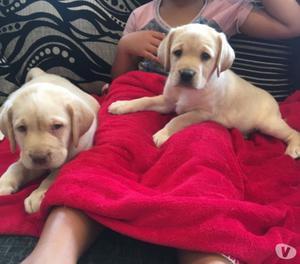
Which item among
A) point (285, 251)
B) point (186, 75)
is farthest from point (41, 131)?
point (285, 251)

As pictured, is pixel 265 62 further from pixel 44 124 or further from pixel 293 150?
pixel 44 124

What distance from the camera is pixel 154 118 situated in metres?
1.50

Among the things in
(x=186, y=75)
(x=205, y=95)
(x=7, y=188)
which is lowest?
(x=7, y=188)

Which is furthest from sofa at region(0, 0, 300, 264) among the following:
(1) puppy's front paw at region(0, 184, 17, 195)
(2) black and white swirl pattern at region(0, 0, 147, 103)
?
(1) puppy's front paw at region(0, 184, 17, 195)

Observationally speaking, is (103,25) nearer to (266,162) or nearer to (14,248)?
(266,162)

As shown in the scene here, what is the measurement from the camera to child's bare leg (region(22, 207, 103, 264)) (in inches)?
36.2

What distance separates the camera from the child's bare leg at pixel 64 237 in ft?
3.01

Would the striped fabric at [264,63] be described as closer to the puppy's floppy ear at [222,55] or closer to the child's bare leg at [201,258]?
the puppy's floppy ear at [222,55]

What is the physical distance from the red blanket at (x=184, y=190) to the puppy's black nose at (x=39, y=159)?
0.18ft

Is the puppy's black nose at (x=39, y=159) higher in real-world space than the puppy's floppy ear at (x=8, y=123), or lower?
lower

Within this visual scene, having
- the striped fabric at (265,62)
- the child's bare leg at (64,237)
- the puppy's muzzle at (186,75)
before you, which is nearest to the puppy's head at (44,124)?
the child's bare leg at (64,237)

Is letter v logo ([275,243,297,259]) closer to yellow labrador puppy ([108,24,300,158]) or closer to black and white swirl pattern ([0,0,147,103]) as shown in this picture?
yellow labrador puppy ([108,24,300,158])

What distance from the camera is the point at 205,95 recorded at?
1482 mm

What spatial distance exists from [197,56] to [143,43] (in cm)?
36
